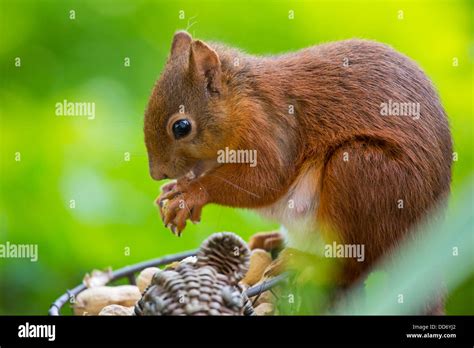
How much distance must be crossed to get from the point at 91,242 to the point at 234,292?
892mm

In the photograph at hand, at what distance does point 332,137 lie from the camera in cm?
201

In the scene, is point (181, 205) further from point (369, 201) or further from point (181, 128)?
point (369, 201)

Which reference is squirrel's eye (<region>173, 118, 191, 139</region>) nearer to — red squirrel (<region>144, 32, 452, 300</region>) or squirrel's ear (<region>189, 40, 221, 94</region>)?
red squirrel (<region>144, 32, 452, 300</region>)

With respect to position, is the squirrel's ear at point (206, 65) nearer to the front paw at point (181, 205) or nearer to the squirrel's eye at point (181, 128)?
the squirrel's eye at point (181, 128)

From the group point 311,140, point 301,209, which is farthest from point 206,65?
point 301,209

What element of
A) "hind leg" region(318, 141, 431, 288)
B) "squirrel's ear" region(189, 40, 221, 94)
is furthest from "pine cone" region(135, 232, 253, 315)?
"squirrel's ear" region(189, 40, 221, 94)

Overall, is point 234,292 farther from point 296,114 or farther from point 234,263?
point 296,114

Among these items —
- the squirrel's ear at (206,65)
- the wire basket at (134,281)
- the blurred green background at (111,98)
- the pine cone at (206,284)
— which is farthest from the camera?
the blurred green background at (111,98)

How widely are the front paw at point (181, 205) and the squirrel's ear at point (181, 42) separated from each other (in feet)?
1.12

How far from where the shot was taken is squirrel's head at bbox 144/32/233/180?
1.96 meters

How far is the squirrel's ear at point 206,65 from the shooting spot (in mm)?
1953

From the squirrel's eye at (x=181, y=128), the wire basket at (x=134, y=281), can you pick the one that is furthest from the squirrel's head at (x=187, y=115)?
the wire basket at (x=134, y=281)

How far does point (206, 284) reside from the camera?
166cm

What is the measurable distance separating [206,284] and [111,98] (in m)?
0.82
